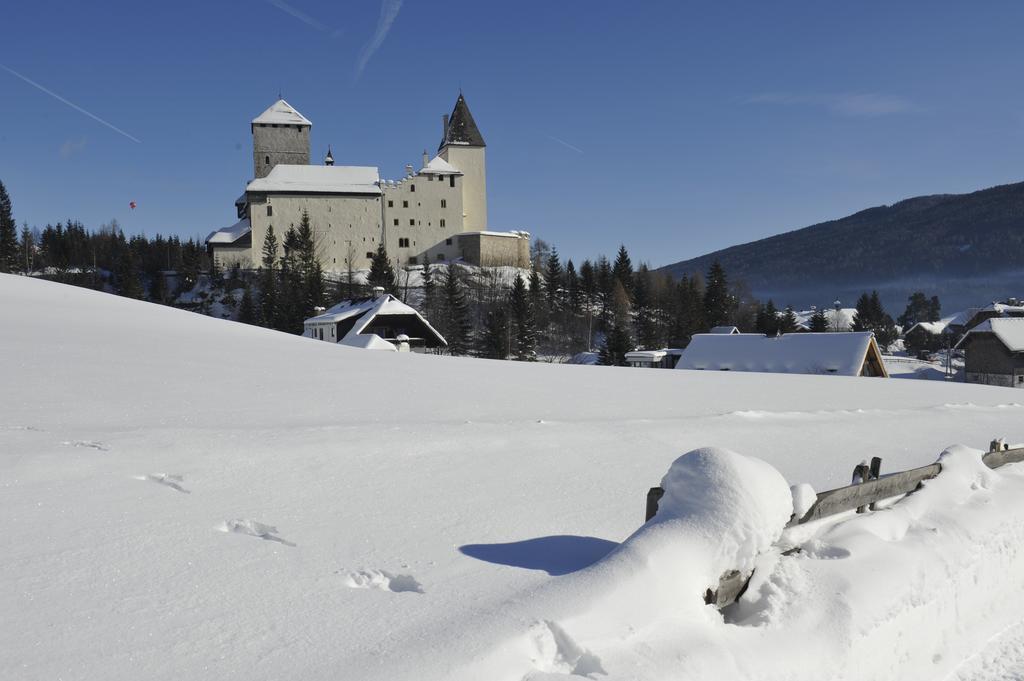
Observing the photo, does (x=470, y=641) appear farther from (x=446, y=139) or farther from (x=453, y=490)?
(x=446, y=139)

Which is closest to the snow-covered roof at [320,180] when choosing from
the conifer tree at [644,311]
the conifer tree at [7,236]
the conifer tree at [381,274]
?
the conifer tree at [381,274]

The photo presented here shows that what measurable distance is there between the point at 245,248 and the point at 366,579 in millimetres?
87670

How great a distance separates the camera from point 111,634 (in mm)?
3363

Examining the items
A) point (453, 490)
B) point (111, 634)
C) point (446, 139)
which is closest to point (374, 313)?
point (453, 490)

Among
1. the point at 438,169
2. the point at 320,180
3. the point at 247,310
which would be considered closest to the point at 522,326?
the point at 247,310

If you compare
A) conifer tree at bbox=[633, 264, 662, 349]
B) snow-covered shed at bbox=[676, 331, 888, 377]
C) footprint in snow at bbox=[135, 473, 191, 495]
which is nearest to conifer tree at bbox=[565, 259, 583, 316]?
conifer tree at bbox=[633, 264, 662, 349]

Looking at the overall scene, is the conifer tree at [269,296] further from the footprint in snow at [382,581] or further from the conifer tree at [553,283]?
the footprint in snow at [382,581]

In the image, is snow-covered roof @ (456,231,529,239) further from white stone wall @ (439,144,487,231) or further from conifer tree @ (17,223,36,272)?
conifer tree @ (17,223,36,272)

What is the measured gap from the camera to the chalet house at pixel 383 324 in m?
41.4

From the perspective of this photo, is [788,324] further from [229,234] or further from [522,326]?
[229,234]

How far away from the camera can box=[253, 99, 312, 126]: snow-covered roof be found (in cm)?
9481

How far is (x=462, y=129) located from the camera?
309ft

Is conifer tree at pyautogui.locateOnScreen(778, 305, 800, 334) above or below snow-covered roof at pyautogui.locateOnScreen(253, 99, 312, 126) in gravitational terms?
below

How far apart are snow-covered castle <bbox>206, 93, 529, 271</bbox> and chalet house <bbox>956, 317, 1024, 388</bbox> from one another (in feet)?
171
